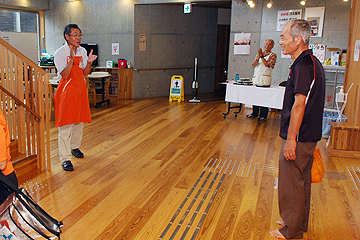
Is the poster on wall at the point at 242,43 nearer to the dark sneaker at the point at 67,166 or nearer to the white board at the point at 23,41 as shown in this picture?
the white board at the point at 23,41

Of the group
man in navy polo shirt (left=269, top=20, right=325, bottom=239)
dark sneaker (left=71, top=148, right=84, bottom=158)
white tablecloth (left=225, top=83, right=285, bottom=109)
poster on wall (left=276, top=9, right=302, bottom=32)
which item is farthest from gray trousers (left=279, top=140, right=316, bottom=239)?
poster on wall (left=276, top=9, right=302, bottom=32)

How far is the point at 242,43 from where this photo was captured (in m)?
9.29

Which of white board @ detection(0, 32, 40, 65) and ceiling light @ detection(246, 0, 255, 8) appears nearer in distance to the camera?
ceiling light @ detection(246, 0, 255, 8)

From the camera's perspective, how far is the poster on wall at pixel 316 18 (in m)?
8.09

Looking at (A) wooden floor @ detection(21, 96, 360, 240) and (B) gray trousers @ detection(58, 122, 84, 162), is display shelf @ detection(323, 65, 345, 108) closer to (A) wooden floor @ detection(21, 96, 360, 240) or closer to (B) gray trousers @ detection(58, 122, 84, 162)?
(A) wooden floor @ detection(21, 96, 360, 240)

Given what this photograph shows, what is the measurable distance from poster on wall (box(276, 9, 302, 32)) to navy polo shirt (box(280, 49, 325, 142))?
259 inches

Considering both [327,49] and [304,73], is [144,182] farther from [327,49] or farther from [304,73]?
[327,49]

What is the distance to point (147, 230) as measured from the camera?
111 inches

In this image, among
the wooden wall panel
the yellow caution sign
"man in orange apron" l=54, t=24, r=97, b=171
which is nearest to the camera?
→ "man in orange apron" l=54, t=24, r=97, b=171

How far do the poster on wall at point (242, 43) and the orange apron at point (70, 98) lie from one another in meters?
6.06

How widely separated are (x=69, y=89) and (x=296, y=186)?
2791 millimetres

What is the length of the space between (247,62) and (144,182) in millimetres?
6391

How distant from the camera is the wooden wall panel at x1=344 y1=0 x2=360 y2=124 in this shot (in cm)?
526

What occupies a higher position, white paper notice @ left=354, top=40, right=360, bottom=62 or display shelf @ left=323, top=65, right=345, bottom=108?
white paper notice @ left=354, top=40, right=360, bottom=62
